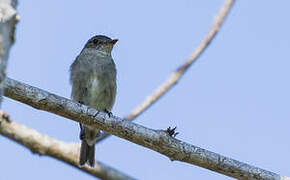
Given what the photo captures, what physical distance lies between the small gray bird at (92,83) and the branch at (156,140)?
5.88 feet

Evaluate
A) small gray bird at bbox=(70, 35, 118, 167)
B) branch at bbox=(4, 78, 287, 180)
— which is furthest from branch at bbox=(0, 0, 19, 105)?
small gray bird at bbox=(70, 35, 118, 167)

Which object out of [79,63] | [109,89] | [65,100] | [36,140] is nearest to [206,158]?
[65,100]

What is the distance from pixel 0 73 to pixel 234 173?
2.18m

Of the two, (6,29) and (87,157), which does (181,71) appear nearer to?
(87,157)

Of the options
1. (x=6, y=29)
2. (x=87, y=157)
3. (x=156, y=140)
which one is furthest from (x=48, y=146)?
(x=6, y=29)

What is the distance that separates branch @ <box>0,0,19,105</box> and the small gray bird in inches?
144

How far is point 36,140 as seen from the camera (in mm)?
4617

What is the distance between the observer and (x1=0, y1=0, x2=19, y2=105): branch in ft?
4.33

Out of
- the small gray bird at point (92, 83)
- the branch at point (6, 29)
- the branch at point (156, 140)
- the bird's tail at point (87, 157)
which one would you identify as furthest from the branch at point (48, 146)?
the branch at point (6, 29)

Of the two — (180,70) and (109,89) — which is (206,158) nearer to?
(180,70)

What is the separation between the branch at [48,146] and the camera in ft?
Answer: 14.9

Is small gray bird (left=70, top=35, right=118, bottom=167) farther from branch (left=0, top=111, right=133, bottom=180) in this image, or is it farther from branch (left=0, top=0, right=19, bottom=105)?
branch (left=0, top=0, right=19, bottom=105)

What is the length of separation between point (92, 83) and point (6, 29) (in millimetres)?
3954

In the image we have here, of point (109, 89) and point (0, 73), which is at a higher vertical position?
point (109, 89)
